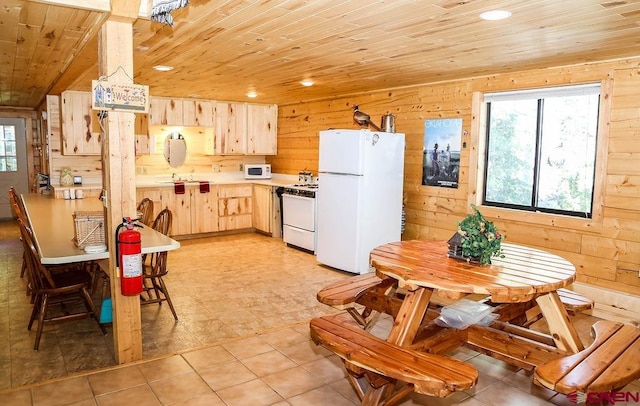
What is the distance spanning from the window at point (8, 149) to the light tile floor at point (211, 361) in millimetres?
4961

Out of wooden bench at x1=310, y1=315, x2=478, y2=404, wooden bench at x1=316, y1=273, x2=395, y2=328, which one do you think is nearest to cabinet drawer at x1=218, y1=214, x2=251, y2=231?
wooden bench at x1=316, y1=273, x2=395, y2=328

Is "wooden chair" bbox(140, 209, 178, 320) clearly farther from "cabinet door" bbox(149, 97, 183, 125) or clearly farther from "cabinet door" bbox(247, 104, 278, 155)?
"cabinet door" bbox(247, 104, 278, 155)

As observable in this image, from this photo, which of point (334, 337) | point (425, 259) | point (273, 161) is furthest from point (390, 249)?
point (273, 161)

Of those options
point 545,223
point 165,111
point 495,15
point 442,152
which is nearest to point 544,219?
point 545,223

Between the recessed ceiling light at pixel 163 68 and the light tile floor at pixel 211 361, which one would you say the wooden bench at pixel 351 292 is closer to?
the light tile floor at pixel 211 361

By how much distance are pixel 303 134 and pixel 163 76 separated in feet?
8.75

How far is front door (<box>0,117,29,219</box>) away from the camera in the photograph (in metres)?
8.55

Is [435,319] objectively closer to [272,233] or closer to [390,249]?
[390,249]

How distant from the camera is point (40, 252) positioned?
2947 millimetres

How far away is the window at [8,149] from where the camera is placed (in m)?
8.55

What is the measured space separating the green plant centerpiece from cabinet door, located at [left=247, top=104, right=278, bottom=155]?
5.39 meters

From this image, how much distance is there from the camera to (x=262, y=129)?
7.69 metres

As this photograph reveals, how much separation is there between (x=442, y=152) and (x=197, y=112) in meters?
3.94

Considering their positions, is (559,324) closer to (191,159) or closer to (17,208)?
(17,208)
